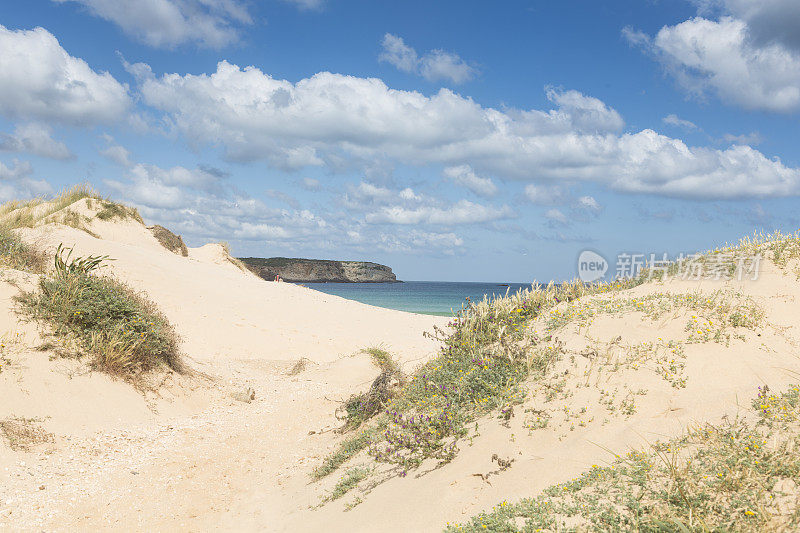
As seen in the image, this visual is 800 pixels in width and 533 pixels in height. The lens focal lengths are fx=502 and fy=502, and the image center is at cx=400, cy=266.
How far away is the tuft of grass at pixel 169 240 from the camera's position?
27.6 metres

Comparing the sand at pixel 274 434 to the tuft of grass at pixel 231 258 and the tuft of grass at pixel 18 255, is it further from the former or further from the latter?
the tuft of grass at pixel 231 258

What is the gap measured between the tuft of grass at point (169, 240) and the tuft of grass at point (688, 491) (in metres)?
27.2

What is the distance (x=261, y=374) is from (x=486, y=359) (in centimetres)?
801

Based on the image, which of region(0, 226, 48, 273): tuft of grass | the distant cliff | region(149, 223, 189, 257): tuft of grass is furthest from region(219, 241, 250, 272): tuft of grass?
the distant cliff

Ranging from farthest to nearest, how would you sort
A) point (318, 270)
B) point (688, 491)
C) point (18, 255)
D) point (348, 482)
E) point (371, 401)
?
point (318, 270)
point (18, 255)
point (371, 401)
point (348, 482)
point (688, 491)

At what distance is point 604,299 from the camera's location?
8664mm

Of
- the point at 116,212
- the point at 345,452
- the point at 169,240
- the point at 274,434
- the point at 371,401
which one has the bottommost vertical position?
the point at 274,434

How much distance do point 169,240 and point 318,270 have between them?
108 meters

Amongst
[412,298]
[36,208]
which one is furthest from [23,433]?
[412,298]

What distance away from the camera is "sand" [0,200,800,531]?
5.00m

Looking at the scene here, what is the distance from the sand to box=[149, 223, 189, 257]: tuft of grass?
17.1 meters

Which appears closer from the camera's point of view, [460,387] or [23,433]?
[460,387]

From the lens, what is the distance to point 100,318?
9.62 metres

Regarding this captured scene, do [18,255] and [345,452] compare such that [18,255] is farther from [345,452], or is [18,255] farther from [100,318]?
[345,452]
